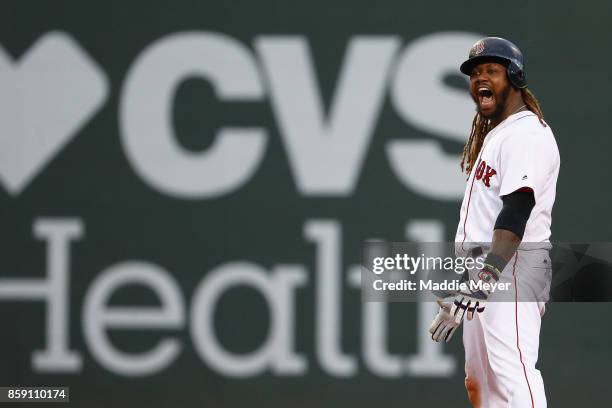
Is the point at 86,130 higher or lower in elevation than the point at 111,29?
lower

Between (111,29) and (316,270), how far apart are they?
1.61 metres

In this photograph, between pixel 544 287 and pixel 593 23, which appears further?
pixel 593 23

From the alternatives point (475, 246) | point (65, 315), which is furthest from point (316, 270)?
point (475, 246)

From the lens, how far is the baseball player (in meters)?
3.35

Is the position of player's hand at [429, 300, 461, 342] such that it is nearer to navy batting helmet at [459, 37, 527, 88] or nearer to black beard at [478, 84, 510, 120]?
black beard at [478, 84, 510, 120]

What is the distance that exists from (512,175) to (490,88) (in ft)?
1.15

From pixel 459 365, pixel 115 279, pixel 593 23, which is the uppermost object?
pixel 593 23

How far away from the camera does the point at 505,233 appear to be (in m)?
3.29

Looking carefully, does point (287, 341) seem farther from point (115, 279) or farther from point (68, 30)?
point (68, 30)

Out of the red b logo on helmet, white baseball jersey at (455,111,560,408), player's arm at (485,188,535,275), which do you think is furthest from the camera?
the red b logo on helmet

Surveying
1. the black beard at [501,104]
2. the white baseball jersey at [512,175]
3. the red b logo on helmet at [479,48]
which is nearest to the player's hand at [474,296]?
the white baseball jersey at [512,175]

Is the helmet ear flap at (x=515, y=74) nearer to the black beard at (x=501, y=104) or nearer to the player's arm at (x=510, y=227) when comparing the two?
the black beard at (x=501, y=104)

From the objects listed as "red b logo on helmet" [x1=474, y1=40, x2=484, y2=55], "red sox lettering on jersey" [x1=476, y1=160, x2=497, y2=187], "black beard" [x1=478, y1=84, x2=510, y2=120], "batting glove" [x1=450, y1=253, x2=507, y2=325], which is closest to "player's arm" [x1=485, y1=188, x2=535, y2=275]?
"batting glove" [x1=450, y1=253, x2=507, y2=325]

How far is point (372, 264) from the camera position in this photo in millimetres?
5070
